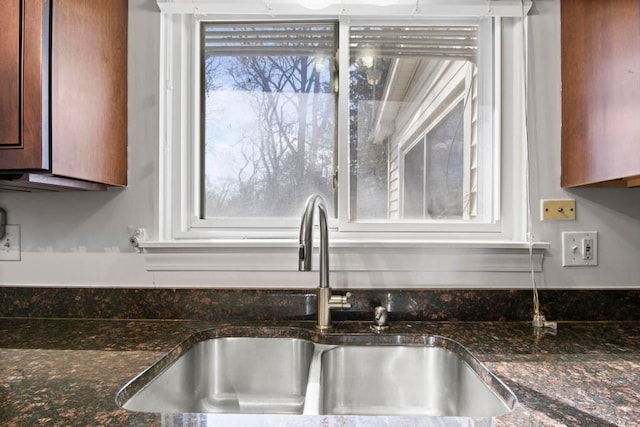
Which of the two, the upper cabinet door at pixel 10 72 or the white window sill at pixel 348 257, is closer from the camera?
the upper cabinet door at pixel 10 72

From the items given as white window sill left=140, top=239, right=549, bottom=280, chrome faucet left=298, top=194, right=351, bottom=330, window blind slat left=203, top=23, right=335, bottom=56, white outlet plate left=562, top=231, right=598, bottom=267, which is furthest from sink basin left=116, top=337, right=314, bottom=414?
window blind slat left=203, top=23, right=335, bottom=56

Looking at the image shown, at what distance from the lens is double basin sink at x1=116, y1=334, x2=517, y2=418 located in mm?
1001

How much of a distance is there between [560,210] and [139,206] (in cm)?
133

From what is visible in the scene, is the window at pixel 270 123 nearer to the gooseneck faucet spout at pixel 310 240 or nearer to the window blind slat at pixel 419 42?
the window blind slat at pixel 419 42

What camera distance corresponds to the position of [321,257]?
1.09 m

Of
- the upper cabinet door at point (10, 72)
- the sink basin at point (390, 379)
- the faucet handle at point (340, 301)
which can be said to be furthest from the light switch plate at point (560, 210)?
the upper cabinet door at point (10, 72)

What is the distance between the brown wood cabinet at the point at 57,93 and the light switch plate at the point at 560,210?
52.8 inches

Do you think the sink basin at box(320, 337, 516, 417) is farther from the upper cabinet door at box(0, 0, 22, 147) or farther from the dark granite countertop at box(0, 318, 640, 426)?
the upper cabinet door at box(0, 0, 22, 147)

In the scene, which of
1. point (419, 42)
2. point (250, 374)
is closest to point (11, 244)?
point (250, 374)

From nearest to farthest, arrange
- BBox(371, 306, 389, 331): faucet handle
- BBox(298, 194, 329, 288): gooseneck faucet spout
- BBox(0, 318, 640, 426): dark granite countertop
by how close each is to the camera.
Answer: BBox(0, 318, 640, 426): dark granite countertop
BBox(298, 194, 329, 288): gooseneck faucet spout
BBox(371, 306, 389, 331): faucet handle

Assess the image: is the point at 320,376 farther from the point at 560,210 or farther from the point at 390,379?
the point at 560,210

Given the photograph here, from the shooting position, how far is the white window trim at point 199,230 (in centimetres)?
120

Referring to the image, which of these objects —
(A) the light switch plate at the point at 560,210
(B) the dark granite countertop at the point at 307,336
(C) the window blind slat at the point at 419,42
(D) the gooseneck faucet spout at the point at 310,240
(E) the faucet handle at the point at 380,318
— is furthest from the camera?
(C) the window blind slat at the point at 419,42

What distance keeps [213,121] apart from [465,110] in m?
0.88
